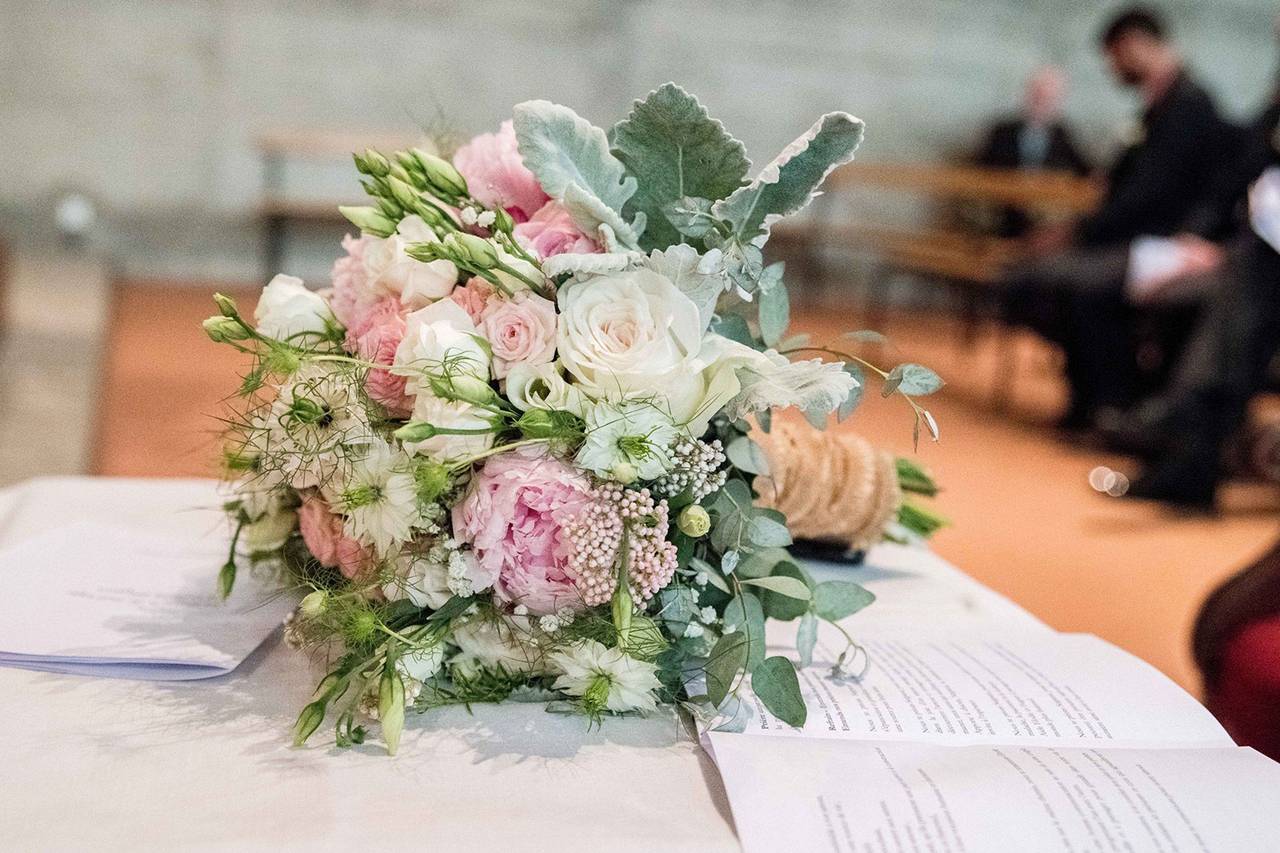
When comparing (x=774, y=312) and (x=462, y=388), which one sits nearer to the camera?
(x=462, y=388)

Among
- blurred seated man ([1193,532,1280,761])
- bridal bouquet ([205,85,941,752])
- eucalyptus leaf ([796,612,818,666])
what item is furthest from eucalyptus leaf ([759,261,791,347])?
blurred seated man ([1193,532,1280,761])

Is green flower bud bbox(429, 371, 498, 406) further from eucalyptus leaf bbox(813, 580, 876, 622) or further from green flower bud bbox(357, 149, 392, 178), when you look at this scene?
eucalyptus leaf bbox(813, 580, 876, 622)

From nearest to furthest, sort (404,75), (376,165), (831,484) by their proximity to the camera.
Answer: (376,165) → (831,484) → (404,75)

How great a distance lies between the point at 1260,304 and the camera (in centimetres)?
422

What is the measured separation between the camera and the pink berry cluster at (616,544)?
90 centimetres

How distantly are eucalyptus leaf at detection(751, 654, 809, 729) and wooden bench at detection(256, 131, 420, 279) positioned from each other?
5.81 meters

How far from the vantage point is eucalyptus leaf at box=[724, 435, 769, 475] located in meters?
1.01

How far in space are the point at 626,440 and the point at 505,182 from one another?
30 cm

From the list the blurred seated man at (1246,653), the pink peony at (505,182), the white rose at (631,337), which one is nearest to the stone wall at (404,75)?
the blurred seated man at (1246,653)

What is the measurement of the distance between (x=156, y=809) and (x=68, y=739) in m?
0.13

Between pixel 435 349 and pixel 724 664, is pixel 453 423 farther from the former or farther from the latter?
pixel 724 664

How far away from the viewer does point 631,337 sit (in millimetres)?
917

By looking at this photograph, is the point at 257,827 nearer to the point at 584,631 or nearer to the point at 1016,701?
the point at 584,631

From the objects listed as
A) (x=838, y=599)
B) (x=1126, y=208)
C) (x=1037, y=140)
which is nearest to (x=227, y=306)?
(x=838, y=599)
